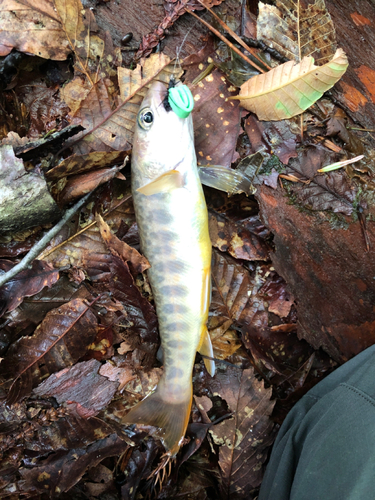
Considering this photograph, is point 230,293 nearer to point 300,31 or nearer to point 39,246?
point 39,246

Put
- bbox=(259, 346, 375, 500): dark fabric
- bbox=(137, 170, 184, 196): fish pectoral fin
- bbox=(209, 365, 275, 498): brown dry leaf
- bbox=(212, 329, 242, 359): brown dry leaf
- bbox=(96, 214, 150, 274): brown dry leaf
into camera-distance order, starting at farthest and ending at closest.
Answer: bbox=(212, 329, 242, 359): brown dry leaf → bbox=(209, 365, 275, 498): brown dry leaf → bbox=(96, 214, 150, 274): brown dry leaf → bbox=(137, 170, 184, 196): fish pectoral fin → bbox=(259, 346, 375, 500): dark fabric

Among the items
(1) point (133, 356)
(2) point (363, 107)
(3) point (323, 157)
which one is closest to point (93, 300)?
(1) point (133, 356)

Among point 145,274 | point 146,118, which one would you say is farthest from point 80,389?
point 146,118

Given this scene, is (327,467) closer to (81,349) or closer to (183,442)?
(183,442)

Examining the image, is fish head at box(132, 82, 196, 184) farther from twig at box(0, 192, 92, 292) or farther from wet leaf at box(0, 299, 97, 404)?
wet leaf at box(0, 299, 97, 404)

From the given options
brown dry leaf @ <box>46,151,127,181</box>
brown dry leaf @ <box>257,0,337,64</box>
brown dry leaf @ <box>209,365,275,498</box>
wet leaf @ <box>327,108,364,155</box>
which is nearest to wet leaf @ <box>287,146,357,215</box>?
wet leaf @ <box>327,108,364,155</box>

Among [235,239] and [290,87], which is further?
[235,239]

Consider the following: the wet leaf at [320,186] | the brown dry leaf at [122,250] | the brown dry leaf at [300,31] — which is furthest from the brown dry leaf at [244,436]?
the brown dry leaf at [300,31]
